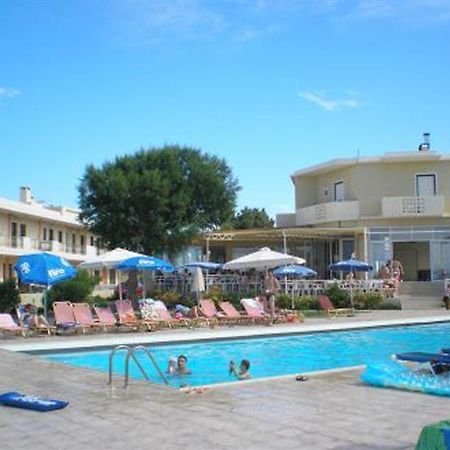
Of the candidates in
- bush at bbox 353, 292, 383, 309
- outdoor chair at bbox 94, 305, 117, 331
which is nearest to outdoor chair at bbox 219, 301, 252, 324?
outdoor chair at bbox 94, 305, 117, 331

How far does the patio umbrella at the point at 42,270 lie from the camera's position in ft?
57.7

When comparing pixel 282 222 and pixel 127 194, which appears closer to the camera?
pixel 127 194

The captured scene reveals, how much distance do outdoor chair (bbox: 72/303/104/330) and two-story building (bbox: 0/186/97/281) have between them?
A: 19965 millimetres

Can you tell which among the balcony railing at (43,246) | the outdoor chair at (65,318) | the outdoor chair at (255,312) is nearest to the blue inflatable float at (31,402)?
the outdoor chair at (65,318)

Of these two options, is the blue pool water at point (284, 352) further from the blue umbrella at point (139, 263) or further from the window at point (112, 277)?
the window at point (112, 277)

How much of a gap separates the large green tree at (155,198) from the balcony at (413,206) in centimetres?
819

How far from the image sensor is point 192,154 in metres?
31.7

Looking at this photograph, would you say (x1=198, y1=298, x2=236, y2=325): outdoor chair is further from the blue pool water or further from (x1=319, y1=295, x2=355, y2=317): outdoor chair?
(x1=319, y1=295, x2=355, y2=317): outdoor chair

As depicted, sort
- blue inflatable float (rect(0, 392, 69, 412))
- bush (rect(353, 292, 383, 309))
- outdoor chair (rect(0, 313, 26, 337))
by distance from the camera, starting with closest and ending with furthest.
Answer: blue inflatable float (rect(0, 392, 69, 412)) → outdoor chair (rect(0, 313, 26, 337)) → bush (rect(353, 292, 383, 309))

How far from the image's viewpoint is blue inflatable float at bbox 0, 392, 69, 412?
7.71m

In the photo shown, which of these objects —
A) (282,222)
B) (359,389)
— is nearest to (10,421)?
(359,389)

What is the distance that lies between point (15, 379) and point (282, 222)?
101 feet

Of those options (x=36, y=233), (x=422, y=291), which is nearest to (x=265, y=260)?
(x=422, y=291)

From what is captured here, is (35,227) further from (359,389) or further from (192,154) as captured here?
(359,389)
